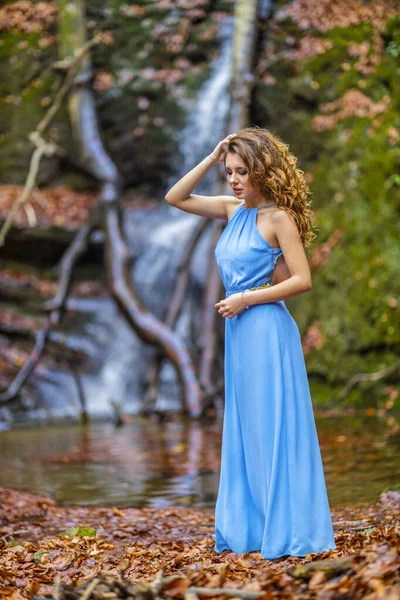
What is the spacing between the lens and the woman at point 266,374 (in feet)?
11.6

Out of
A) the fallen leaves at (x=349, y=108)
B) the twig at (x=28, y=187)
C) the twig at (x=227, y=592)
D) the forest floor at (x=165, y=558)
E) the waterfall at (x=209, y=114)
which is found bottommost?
the forest floor at (x=165, y=558)

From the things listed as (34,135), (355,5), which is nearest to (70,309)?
(34,135)

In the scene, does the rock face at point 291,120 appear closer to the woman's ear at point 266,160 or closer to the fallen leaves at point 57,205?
the fallen leaves at point 57,205

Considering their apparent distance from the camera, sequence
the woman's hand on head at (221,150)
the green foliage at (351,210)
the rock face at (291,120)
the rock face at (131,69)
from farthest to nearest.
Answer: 1. the rock face at (131,69)
2. the rock face at (291,120)
3. the green foliage at (351,210)
4. the woman's hand on head at (221,150)

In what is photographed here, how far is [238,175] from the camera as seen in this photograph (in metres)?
3.69

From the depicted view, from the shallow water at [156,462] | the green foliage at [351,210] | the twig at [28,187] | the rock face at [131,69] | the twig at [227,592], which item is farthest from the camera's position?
the rock face at [131,69]

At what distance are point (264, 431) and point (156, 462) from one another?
14.7 ft

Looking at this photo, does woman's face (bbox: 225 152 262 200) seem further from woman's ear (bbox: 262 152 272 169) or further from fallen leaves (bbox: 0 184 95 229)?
fallen leaves (bbox: 0 184 95 229)

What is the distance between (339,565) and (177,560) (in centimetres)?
119

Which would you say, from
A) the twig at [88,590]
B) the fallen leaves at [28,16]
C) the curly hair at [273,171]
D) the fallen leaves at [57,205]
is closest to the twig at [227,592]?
the twig at [88,590]

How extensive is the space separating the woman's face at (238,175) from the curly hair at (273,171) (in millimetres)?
20

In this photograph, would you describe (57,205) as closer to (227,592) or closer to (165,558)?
(165,558)

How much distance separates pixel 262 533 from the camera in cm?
369

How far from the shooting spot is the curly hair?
3.65 meters
